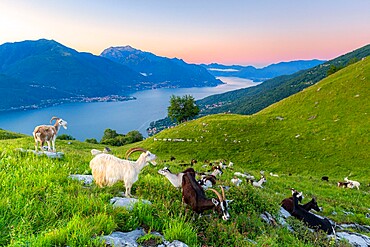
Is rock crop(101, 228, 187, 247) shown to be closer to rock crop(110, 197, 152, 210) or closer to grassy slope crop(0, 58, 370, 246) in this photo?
grassy slope crop(0, 58, 370, 246)

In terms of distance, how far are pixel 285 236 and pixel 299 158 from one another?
34422 mm

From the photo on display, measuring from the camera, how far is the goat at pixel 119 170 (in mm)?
6668

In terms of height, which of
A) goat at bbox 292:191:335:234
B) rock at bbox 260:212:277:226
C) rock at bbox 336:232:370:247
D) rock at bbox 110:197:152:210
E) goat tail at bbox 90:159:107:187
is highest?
goat tail at bbox 90:159:107:187

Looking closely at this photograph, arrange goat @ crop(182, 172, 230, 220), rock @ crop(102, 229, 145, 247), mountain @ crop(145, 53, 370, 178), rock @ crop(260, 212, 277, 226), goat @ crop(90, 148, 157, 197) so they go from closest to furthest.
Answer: rock @ crop(102, 229, 145, 247) < goat @ crop(182, 172, 230, 220) < goat @ crop(90, 148, 157, 197) < rock @ crop(260, 212, 277, 226) < mountain @ crop(145, 53, 370, 178)

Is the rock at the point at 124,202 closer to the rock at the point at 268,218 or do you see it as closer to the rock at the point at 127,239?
the rock at the point at 127,239

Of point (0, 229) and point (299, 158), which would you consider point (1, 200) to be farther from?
A: point (299, 158)

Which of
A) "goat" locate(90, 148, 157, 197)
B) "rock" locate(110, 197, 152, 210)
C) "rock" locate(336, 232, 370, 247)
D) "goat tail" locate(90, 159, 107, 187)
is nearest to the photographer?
"rock" locate(110, 197, 152, 210)

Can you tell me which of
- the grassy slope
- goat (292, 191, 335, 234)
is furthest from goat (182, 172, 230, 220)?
goat (292, 191, 335, 234)

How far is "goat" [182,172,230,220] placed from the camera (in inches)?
235

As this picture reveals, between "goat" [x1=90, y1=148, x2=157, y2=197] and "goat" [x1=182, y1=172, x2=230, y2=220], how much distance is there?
1297 millimetres

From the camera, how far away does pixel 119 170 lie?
683 cm

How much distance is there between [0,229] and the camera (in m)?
4.16

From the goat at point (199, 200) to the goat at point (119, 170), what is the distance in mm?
1297

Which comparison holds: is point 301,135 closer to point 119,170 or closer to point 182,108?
point 182,108
